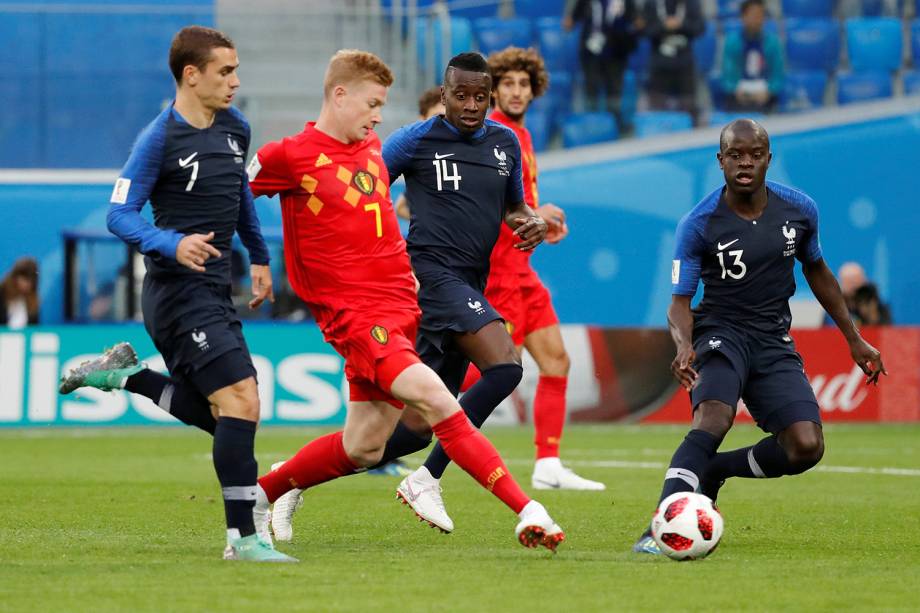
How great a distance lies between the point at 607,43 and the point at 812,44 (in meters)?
3.15

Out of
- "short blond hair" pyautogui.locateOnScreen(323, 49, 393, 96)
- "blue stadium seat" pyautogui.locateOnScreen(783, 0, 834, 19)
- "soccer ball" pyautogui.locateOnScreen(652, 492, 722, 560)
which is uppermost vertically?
"blue stadium seat" pyautogui.locateOnScreen(783, 0, 834, 19)

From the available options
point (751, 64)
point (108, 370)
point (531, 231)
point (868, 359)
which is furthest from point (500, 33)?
point (108, 370)

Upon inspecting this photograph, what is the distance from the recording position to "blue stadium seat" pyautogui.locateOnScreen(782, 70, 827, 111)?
20.1 meters

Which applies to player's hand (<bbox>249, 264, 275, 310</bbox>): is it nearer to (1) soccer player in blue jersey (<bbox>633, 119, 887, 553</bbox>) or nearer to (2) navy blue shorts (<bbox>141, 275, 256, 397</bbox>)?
(2) navy blue shorts (<bbox>141, 275, 256, 397</bbox>)

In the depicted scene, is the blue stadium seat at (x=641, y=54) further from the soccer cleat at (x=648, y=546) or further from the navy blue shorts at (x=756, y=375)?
the soccer cleat at (x=648, y=546)

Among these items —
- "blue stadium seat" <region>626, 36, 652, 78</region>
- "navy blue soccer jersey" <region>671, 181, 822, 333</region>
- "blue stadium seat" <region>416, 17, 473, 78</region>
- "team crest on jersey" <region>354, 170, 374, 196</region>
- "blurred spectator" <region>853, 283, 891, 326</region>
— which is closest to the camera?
"team crest on jersey" <region>354, 170, 374, 196</region>

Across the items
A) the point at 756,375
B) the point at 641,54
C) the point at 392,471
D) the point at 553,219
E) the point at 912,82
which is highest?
the point at 641,54

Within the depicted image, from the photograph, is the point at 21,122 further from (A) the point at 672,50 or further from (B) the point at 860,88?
(B) the point at 860,88

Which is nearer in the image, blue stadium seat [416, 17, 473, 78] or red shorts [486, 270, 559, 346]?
red shorts [486, 270, 559, 346]

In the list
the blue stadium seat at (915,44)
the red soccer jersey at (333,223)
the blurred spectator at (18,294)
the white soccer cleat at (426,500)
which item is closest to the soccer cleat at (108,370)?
the red soccer jersey at (333,223)

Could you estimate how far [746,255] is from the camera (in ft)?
23.3

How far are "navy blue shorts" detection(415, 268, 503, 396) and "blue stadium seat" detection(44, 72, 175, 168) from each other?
10790 millimetres

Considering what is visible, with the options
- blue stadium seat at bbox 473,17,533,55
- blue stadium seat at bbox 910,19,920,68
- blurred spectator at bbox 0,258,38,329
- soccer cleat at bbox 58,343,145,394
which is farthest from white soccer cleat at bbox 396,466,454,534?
blue stadium seat at bbox 910,19,920,68

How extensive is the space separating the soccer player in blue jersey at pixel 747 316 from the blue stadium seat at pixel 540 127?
41.6 feet
